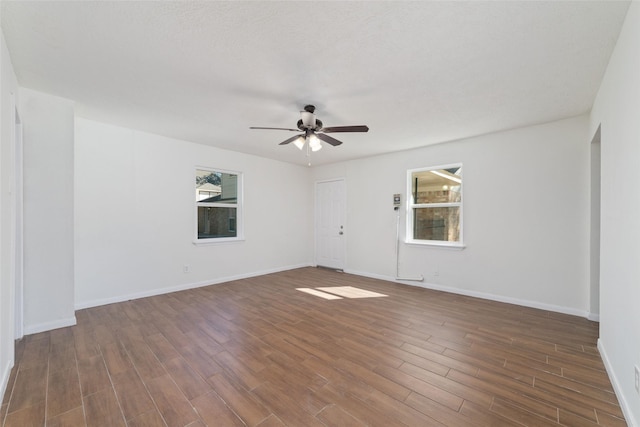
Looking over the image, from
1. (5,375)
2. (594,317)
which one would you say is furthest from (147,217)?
(594,317)

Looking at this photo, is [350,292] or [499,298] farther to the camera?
[350,292]

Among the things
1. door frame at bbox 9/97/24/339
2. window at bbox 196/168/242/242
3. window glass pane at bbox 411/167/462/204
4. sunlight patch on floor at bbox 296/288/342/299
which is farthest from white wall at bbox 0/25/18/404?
window glass pane at bbox 411/167/462/204

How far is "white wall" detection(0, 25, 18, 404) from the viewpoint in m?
1.83

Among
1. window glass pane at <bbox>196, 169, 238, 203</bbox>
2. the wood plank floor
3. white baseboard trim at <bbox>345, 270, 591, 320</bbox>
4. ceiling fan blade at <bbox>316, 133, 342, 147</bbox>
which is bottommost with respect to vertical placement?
the wood plank floor

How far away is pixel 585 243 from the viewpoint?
3.26 meters

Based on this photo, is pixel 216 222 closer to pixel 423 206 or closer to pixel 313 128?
pixel 313 128

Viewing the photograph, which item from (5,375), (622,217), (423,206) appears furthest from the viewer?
(423,206)

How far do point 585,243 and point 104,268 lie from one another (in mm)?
6291

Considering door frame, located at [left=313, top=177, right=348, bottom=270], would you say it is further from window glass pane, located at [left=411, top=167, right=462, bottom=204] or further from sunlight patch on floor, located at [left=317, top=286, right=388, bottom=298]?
window glass pane, located at [left=411, top=167, right=462, bottom=204]

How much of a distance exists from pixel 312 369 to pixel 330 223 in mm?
4214

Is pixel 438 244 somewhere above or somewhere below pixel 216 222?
below

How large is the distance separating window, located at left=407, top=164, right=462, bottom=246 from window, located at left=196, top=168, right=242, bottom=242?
3355 mm

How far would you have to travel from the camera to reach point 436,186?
465 cm

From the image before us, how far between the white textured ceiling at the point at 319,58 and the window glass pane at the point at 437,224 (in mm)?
1631
